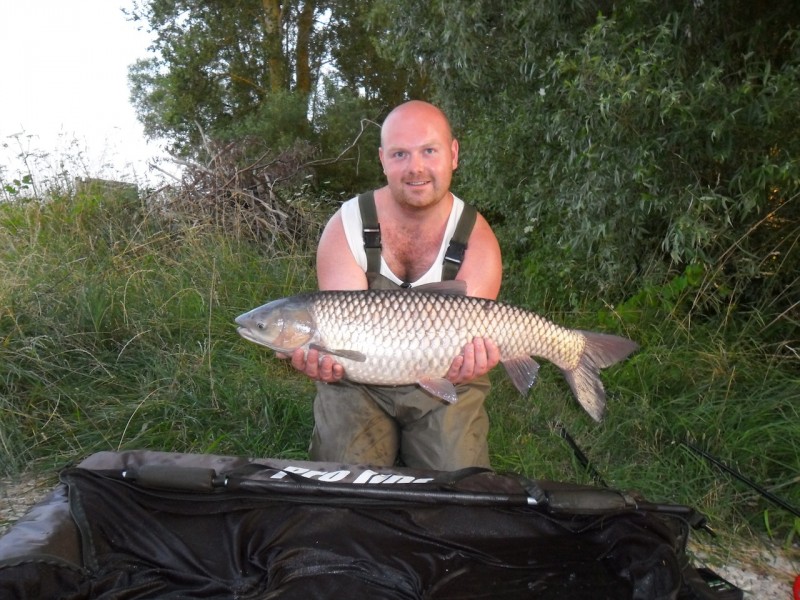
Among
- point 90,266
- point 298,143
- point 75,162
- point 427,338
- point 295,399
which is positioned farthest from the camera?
point 298,143

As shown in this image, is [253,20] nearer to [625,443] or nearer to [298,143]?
[298,143]

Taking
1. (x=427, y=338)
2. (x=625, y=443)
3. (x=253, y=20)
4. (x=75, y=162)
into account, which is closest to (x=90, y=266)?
(x=75, y=162)

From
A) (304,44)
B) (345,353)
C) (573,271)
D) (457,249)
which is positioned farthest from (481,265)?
(304,44)

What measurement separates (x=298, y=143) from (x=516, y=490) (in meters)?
5.44

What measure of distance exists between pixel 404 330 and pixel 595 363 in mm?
578

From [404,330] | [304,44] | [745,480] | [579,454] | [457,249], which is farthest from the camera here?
[304,44]

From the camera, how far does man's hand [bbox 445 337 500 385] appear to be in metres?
1.99

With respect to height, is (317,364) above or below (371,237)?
below

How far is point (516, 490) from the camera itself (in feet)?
5.41

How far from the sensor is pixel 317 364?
2055 mm

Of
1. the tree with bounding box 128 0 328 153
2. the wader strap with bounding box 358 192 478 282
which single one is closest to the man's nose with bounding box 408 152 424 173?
the wader strap with bounding box 358 192 478 282

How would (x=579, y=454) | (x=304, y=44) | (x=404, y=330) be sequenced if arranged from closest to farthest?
(x=404, y=330), (x=579, y=454), (x=304, y=44)

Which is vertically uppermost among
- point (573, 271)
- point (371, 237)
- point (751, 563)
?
point (371, 237)

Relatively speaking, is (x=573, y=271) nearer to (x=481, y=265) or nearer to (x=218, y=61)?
(x=481, y=265)
